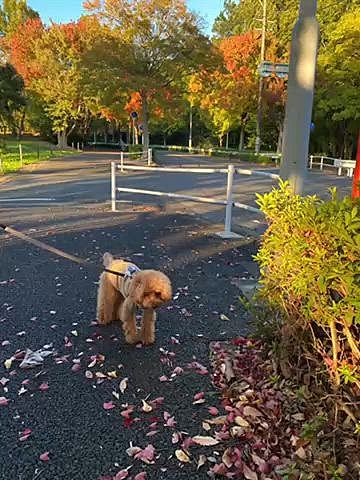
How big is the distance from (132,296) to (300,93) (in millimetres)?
2043

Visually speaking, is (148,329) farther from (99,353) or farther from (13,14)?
(13,14)

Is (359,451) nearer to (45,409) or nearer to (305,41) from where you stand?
(45,409)

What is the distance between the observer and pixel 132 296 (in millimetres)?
2730

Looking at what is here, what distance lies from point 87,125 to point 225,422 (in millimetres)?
45605

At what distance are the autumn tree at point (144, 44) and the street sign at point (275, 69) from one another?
59.2 feet

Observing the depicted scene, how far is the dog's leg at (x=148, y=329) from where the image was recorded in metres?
3.04

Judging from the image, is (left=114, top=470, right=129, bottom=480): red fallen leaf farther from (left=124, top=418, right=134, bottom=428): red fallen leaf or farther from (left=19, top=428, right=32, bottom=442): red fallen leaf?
(left=19, top=428, right=32, bottom=442): red fallen leaf

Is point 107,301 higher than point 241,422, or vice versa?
point 107,301

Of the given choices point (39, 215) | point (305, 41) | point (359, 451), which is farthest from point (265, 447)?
point (39, 215)

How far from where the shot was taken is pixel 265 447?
6.57 ft

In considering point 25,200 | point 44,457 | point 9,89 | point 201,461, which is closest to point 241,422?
point 201,461

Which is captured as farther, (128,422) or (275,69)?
(275,69)

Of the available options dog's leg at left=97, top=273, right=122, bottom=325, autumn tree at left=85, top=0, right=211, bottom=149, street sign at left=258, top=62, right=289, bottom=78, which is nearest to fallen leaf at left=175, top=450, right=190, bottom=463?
dog's leg at left=97, top=273, right=122, bottom=325

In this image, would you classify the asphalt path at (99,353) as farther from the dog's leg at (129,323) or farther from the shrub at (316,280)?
the shrub at (316,280)
